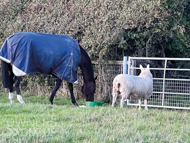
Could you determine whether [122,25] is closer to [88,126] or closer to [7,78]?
[7,78]

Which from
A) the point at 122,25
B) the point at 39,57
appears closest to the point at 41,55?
the point at 39,57

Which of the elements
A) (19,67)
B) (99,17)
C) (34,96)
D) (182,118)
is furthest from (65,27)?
(182,118)

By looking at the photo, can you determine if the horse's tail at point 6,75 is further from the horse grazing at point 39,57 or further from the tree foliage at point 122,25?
the tree foliage at point 122,25

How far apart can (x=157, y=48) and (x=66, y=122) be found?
22.2ft

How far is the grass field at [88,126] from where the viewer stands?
17.7ft

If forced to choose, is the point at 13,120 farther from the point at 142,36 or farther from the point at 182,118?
the point at 142,36

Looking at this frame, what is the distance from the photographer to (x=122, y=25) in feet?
37.7

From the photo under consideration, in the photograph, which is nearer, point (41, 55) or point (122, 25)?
point (41, 55)

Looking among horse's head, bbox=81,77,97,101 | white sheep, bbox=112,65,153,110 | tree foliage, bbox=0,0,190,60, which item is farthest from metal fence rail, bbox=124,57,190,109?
horse's head, bbox=81,77,97,101

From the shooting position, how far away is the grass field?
17.7ft

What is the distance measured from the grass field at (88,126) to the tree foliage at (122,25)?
12.9ft

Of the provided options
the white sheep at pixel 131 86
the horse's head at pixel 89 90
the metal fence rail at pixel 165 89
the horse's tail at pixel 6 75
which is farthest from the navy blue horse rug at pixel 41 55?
the metal fence rail at pixel 165 89

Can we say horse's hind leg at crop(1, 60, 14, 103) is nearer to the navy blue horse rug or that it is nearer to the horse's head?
the navy blue horse rug

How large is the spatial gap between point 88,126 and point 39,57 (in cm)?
439
